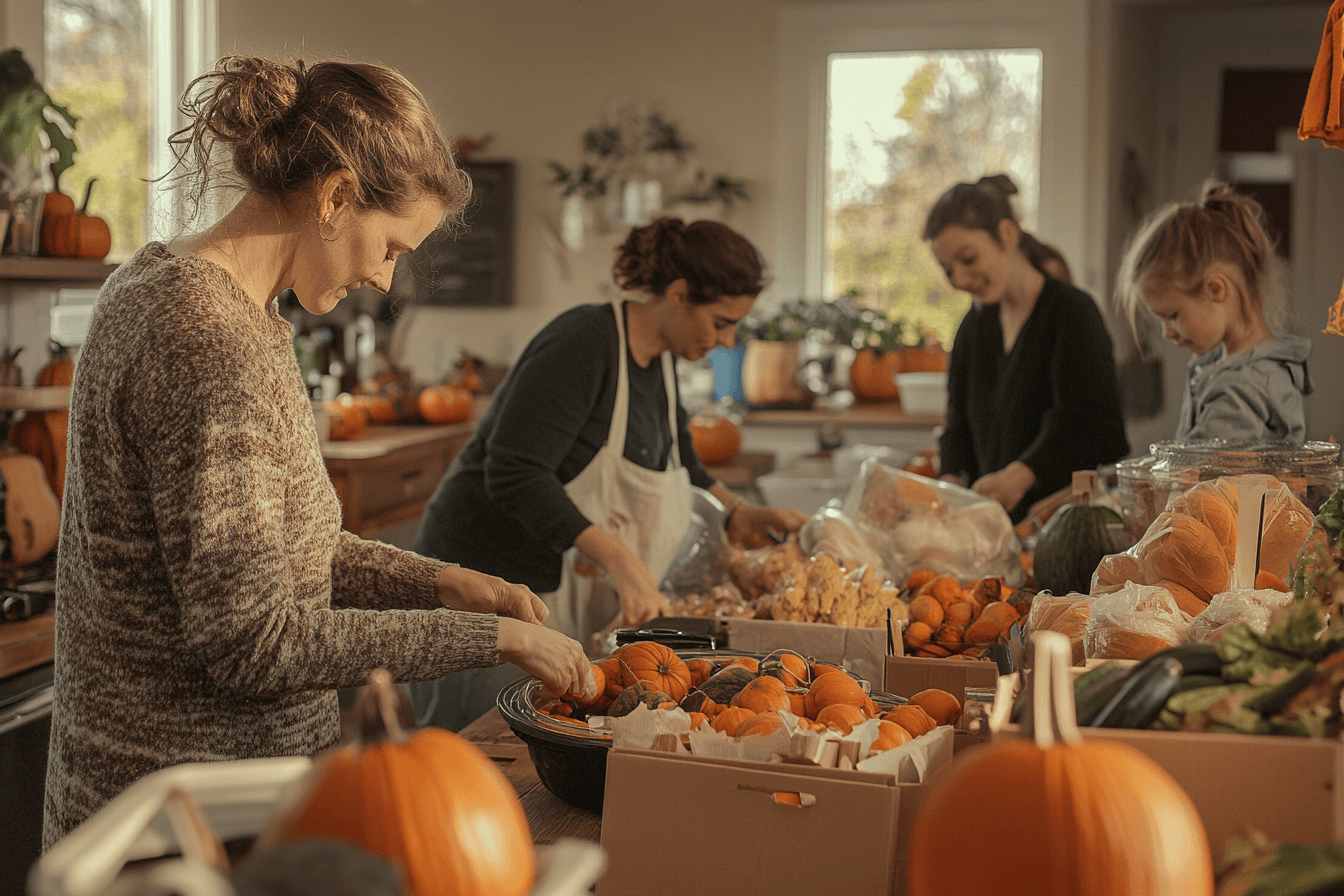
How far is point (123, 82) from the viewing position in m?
4.51

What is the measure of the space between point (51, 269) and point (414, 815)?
2751 mm

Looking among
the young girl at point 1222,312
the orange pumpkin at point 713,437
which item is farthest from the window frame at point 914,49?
the young girl at point 1222,312

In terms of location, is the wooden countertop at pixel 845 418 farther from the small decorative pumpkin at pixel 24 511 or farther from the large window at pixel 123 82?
the small decorative pumpkin at pixel 24 511

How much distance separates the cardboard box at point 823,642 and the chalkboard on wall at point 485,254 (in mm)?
4347

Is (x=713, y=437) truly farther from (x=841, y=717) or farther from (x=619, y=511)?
(x=841, y=717)

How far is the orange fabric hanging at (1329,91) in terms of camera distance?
4.26 ft

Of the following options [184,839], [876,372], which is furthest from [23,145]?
[876,372]

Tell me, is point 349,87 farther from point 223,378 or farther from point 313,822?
point 313,822

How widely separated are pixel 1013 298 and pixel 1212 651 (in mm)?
2118

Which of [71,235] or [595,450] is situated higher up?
[71,235]

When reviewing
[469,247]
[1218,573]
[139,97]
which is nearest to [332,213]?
[1218,573]

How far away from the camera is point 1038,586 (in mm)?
1919

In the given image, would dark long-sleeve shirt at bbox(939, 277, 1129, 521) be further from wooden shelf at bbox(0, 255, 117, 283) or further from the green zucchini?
wooden shelf at bbox(0, 255, 117, 283)

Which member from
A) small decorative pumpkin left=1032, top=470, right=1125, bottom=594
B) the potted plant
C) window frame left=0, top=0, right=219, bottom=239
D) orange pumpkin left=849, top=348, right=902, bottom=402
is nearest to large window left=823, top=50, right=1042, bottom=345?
orange pumpkin left=849, top=348, right=902, bottom=402
